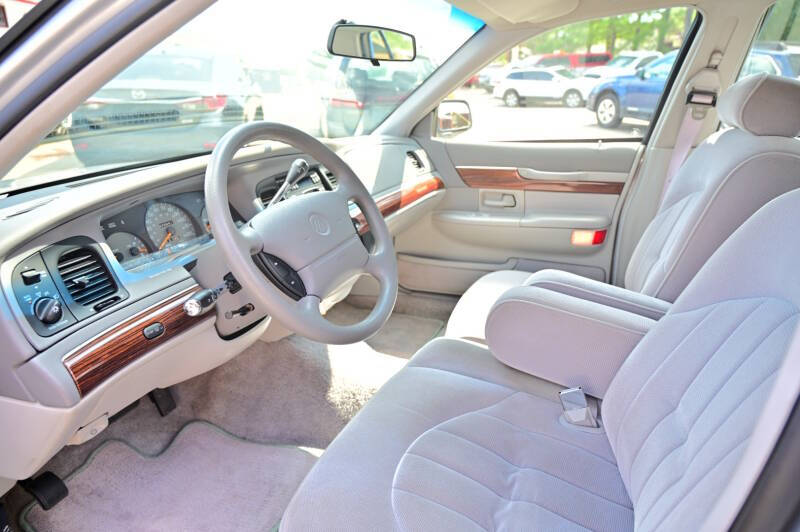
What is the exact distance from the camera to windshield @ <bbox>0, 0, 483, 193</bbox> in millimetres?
1644

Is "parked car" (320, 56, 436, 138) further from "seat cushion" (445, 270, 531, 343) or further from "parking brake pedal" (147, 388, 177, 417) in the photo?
"parking brake pedal" (147, 388, 177, 417)

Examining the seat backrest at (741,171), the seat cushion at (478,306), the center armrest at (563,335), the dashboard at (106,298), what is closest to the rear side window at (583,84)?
the seat cushion at (478,306)

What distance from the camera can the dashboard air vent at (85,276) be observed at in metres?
1.29

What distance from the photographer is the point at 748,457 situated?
654 mm

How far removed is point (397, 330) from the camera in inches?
110

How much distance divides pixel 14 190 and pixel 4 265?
404 mm

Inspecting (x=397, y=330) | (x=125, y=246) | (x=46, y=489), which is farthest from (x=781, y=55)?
(x=46, y=489)

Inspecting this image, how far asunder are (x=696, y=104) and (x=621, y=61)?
1.27 feet

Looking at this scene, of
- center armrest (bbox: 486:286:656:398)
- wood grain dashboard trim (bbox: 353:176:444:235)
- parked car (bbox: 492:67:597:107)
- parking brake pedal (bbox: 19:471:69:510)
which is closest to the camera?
center armrest (bbox: 486:286:656:398)

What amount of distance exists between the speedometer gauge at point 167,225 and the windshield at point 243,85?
0.28 metres

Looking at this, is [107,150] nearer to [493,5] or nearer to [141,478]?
[141,478]

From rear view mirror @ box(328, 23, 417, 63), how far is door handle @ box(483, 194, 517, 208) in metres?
0.83

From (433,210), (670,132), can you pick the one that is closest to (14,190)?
(433,210)

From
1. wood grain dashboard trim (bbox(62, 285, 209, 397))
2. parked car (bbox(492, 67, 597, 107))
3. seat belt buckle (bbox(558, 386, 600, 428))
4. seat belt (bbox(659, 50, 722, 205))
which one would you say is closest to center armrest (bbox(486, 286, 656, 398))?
seat belt buckle (bbox(558, 386, 600, 428))
